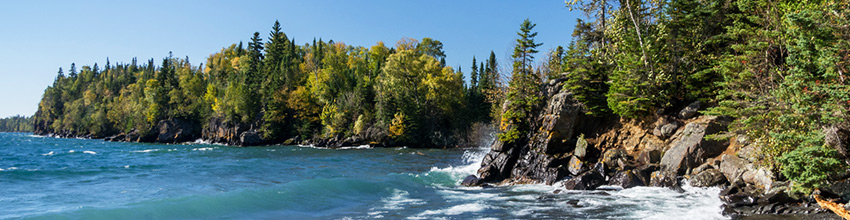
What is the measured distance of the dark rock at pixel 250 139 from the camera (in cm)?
6681

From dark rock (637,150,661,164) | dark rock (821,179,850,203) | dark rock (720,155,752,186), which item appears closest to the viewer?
dark rock (821,179,850,203)

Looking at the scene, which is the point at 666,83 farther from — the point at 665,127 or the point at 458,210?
the point at 458,210

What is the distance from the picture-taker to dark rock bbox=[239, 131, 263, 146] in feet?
219

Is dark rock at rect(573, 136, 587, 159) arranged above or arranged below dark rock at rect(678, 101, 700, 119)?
below

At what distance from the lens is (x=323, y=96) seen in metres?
68.4

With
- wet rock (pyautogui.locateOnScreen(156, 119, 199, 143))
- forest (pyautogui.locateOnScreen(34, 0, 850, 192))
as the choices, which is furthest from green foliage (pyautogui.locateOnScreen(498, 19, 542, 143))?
wet rock (pyautogui.locateOnScreen(156, 119, 199, 143))

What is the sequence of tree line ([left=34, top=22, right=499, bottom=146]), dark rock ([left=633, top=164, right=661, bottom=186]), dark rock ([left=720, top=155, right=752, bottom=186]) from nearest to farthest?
dark rock ([left=720, top=155, right=752, bottom=186]) → dark rock ([left=633, top=164, right=661, bottom=186]) → tree line ([left=34, top=22, right=499, bottom=146])

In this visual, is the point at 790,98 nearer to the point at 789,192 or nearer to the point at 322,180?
the point at 789,192

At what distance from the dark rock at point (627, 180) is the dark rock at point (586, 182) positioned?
1.77 feet

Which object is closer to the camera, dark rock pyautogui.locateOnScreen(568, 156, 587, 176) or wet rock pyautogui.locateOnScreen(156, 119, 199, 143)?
dark rock pyautogui.locateOnScreen(568, 156, 587, 176)

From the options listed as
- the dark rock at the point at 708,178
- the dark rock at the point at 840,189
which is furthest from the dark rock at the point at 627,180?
the dark rock at the point at 840,189

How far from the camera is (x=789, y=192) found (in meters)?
12.5

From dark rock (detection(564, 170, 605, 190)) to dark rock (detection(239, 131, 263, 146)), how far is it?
58.0 m

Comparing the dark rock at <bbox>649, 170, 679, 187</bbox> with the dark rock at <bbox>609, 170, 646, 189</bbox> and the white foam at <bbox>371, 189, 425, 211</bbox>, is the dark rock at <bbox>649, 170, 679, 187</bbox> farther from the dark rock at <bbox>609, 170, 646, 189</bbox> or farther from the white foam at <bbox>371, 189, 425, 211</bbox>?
the white foam at <bbox>371, 189, 425, 211</bbox>
